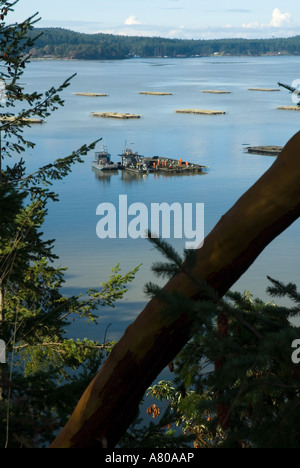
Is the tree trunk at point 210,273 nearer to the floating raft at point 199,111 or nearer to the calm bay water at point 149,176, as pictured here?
the calm bay water at point 149,176

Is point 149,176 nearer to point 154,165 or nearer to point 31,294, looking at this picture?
point 154,165

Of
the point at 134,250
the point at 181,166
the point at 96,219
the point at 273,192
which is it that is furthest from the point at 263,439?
the point at 181,166

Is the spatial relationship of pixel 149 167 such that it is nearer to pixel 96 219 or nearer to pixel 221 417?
pixel 96 219

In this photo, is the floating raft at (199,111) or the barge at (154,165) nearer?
the barge at (154,165)

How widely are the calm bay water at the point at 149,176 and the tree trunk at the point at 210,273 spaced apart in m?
3.61

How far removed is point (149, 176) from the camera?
75438mm

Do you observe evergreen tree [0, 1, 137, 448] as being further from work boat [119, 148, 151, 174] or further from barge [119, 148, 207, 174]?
work boat [119, 148, 151, 174]

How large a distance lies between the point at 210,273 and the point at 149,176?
72544mm

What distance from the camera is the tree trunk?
3150mm

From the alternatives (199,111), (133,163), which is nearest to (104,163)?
(133,163)

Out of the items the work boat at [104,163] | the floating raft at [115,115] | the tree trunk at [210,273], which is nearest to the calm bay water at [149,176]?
the work boat at [104,163]

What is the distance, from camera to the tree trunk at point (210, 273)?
315cm

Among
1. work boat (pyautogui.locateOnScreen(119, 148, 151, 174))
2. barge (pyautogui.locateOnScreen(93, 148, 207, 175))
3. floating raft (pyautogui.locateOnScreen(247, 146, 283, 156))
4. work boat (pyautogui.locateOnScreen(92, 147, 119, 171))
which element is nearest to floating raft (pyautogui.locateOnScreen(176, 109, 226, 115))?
floating raft (pyautogui.locateOnScreen(247, 146, 283, 156))

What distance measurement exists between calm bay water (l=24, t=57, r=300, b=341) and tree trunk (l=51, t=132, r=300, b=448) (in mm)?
3608
